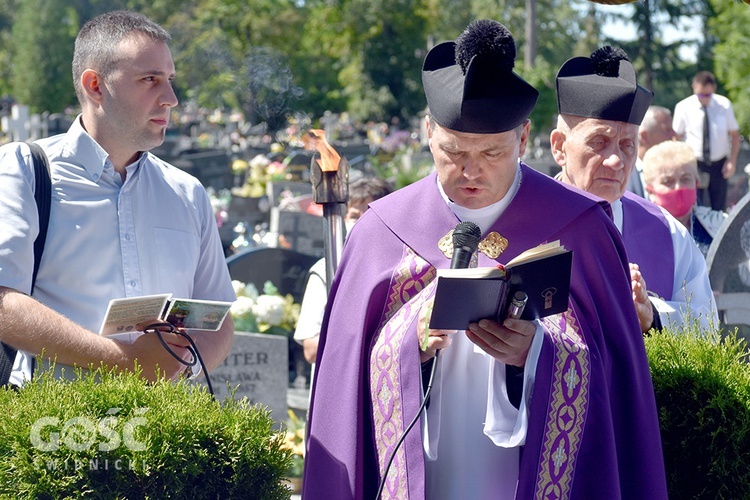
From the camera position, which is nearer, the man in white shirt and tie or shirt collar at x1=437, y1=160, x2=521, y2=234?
shirt collar at x1=437, y1=160, x2=521, y2=234

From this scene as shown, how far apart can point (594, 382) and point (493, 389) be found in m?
0.28

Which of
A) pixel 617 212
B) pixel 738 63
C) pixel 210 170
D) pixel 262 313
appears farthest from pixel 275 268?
pixel 738 63

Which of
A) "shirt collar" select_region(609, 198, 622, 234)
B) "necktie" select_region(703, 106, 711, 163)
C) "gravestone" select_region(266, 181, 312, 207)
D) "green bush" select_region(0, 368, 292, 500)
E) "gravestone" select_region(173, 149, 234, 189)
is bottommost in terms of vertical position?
"green bush" select_region(0, 368, 292, 500)

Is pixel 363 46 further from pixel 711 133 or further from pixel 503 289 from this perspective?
pixel 503 289

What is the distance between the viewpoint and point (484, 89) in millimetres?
3064

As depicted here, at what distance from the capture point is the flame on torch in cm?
418

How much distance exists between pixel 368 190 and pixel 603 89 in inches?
70.5

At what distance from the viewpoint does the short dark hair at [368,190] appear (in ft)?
18.1

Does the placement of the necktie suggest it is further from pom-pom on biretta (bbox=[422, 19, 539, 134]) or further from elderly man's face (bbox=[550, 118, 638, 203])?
pom-pom on biretta (bbox=[422, 19, 539, 134])

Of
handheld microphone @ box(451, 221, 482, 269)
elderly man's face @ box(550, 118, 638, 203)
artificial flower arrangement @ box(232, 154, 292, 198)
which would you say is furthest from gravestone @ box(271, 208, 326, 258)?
handheld microphone @ box(451, 221, 482, 269)

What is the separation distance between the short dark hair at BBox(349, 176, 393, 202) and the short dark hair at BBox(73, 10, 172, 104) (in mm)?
1969

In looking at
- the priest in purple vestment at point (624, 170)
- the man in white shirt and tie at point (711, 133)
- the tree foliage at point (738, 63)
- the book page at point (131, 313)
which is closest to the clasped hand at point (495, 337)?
the book page at point (131, 313)

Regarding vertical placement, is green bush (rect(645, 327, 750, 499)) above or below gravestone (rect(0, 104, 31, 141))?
below

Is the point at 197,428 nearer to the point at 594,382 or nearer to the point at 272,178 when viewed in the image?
the point at 594,382
